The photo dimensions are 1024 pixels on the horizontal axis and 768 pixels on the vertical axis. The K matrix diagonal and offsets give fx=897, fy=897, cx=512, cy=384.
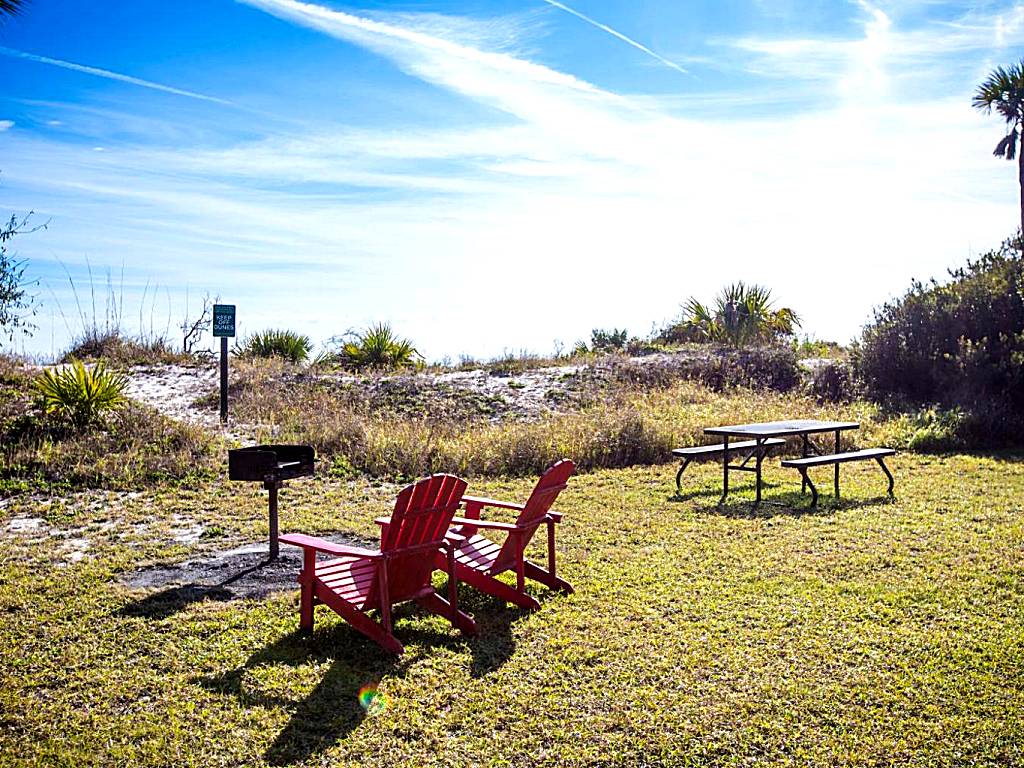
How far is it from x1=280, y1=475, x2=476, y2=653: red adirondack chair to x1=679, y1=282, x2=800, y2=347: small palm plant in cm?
1558

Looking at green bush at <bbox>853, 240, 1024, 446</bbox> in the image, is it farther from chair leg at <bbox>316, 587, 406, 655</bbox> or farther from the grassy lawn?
chair leg at <bbox>316, 587, 406, 655</bbox>

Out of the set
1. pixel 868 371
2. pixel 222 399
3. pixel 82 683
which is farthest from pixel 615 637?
pixel 868 371

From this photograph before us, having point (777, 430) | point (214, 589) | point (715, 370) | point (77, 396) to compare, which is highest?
point (715, 370)

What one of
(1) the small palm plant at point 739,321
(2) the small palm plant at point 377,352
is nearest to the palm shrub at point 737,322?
(1) the small palm plant at point 739,321

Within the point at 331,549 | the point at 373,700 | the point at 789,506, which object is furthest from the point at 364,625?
the point at 789,506

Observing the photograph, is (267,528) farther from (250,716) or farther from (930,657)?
(930,657)

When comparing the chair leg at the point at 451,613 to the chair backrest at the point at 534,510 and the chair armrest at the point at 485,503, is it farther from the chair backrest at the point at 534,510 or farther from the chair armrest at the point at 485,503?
the chair armrest at the point at 485,503

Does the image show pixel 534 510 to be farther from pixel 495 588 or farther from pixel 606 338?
pixel 606 338

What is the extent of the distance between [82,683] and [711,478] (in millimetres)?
7364

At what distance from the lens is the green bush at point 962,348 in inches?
545

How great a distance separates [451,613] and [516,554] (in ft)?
2.02

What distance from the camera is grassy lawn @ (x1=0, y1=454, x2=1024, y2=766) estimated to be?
3.60 meters

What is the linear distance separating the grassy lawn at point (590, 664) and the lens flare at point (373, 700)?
34 mm

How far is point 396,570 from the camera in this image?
4797 millimetres
